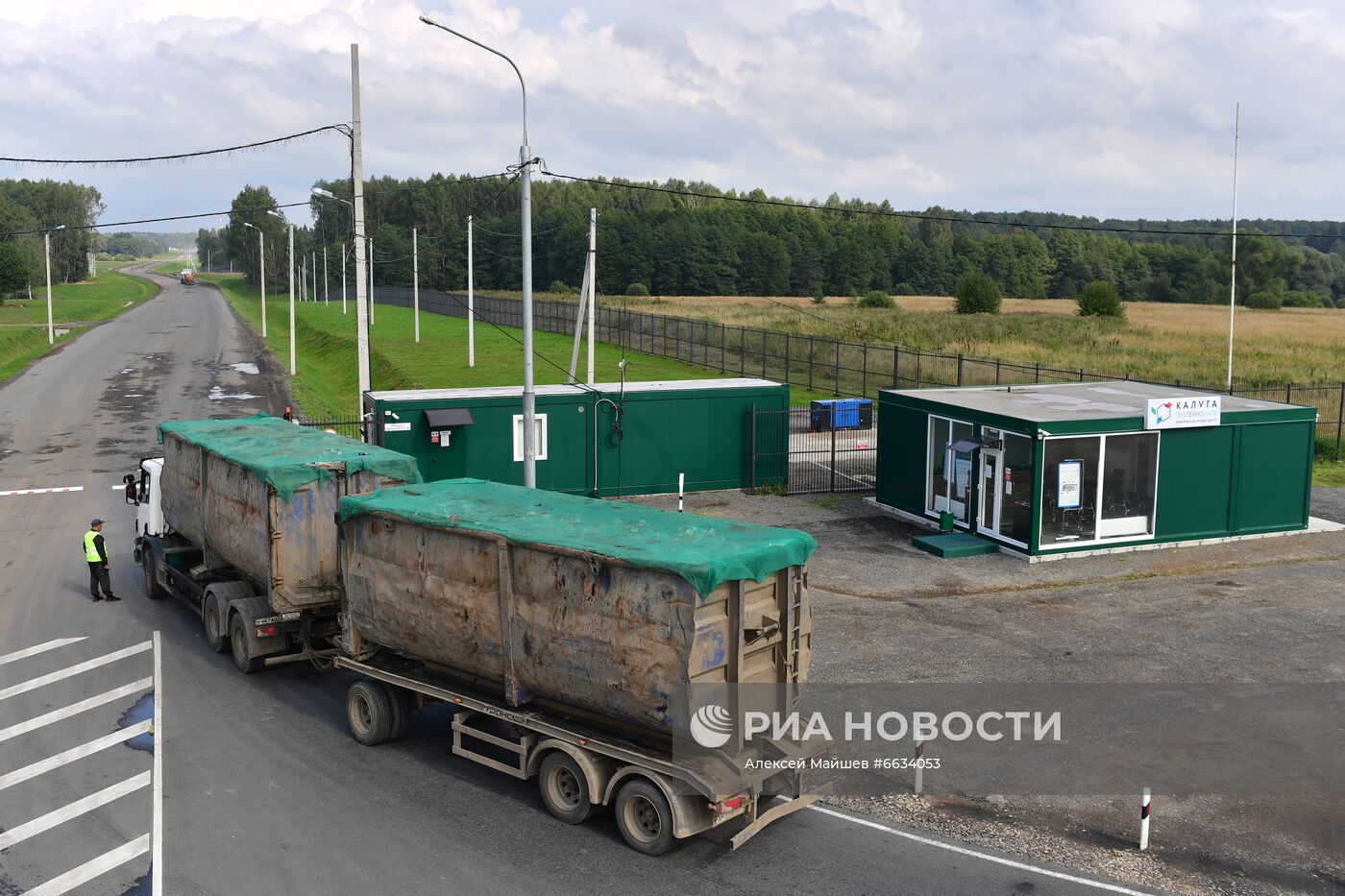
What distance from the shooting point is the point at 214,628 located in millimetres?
15938

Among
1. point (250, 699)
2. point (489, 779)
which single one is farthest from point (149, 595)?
point (489, 779)

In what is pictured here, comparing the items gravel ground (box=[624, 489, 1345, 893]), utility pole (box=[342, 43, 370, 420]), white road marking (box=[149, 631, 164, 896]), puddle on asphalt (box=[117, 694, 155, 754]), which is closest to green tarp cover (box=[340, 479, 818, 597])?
gravel ground (box=[624, 489, 1345, 893])

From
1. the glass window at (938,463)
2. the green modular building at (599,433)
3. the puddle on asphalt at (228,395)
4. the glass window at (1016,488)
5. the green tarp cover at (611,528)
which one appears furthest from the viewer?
the puddle on asphalt at (228,395)

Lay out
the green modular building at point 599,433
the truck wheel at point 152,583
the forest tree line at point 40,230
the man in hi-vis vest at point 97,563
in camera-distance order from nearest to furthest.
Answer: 1. the man in hi-vis vest at point 97,563
2. the truck wheel at point 152,583
3. the green modular building at point 599,433
4. the forest tree line at point 40,230

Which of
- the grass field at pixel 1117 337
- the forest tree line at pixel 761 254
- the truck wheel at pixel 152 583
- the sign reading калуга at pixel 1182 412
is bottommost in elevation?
the truck wheel at pixel 152 583

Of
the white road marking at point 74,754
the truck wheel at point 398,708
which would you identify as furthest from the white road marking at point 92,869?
the truck wheel at point 398,708

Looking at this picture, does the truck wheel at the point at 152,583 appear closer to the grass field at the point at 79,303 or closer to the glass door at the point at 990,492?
the glass door at the point at 990,492

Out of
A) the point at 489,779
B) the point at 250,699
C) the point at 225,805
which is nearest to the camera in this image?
the point at 225,805

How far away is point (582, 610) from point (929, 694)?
244 inches

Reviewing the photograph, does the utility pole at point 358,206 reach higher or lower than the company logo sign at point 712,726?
higher

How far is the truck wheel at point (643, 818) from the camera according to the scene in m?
9.79

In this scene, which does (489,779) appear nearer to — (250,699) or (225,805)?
(225,805)

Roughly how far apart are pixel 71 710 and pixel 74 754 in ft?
5.17

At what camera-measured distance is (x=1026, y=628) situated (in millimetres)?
17609
